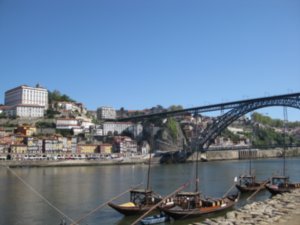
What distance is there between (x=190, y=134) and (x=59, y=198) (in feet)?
262

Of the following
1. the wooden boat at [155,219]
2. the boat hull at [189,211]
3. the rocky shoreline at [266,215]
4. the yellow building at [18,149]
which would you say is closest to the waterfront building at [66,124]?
the yellow building at [18,149]

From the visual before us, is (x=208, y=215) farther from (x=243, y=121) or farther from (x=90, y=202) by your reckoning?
(x=243, y=121)

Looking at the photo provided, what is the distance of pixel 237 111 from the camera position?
238 ft

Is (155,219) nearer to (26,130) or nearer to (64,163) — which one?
(64,163)

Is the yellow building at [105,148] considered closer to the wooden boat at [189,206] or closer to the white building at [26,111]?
the white building at [26,111]

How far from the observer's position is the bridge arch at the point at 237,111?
6452cm

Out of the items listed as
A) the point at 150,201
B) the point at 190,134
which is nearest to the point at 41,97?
the point at 190,134

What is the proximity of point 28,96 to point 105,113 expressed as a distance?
27.4 m

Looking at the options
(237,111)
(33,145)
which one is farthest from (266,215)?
(33,145)

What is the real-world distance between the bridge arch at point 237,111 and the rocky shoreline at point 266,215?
46.0 metres

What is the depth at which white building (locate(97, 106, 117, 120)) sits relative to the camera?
125 meters

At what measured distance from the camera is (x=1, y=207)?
78.6 ft

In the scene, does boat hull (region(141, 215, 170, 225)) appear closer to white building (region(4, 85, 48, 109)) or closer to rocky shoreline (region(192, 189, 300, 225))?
rocky shoreline (region(192, 189, 300, 225))

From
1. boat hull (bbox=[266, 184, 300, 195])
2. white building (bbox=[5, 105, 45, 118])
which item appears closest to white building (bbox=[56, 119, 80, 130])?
white building (bbox=[5, 105, 45, 118])
